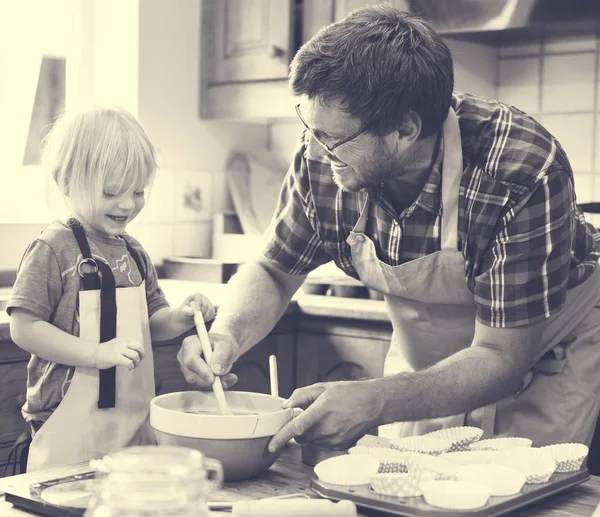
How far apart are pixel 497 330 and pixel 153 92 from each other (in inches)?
68.1

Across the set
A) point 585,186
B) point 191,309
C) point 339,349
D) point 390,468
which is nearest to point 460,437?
point 390,468

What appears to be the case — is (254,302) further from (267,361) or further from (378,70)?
(267,361)

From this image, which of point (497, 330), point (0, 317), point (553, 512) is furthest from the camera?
point (0, 317)

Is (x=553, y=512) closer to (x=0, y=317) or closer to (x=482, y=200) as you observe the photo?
(x=482, y=200)

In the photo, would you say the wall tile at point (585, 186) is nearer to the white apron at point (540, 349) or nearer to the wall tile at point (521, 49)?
the wall tile at point (521, 49)

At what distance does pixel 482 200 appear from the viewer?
155 centimetres

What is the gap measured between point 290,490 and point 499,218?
588 mm

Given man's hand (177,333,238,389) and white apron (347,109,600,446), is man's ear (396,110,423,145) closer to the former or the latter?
white apron (347,109,600,446)

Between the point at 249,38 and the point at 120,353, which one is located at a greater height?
the point at 249,38

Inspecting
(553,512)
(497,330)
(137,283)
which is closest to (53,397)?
(137,283)

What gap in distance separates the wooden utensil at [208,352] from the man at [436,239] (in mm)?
20

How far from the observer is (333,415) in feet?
4.23

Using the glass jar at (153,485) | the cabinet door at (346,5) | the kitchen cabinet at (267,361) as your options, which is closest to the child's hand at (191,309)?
the kitchen cabinet at (267,361)

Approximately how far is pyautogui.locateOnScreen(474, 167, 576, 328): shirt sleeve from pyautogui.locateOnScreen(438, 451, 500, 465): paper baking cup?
356 mm
